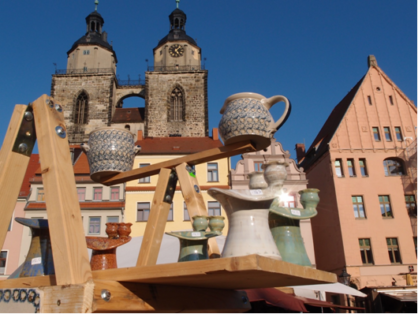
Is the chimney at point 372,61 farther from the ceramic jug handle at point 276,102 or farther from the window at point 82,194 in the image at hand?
the ceramic jug handle at point 276,102

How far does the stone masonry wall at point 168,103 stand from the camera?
3856 cm

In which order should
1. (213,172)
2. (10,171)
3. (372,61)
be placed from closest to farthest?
1. (10,171)
2. (213,172)
3. (372,61)

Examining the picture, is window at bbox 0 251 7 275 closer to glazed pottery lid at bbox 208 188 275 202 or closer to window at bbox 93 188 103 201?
window at bbox 93 188 103 201

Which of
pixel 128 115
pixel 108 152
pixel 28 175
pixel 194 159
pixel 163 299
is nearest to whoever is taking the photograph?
pixel 163 299

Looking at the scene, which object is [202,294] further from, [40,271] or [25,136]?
[25,136]

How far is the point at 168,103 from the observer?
1571 inches

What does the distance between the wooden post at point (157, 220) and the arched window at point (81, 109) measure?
38.5 meters

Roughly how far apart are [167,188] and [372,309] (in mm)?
15744

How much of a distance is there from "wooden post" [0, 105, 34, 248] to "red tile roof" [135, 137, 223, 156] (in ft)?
64.6

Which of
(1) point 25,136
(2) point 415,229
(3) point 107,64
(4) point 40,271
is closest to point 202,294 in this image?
(4) point 40,271

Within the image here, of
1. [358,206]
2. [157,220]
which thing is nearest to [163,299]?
[157,220]

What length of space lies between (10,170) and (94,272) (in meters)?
0.73

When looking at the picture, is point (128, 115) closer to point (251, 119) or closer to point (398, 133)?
point (398, 133)

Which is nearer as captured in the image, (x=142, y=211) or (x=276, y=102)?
(x=276, y=102)
